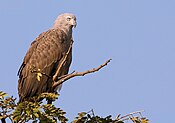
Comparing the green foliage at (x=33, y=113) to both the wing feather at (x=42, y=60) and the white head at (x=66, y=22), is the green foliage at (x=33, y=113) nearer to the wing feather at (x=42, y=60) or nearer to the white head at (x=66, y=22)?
the wing feather at (x=42, y=60)

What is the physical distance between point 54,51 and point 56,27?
0.82 meters

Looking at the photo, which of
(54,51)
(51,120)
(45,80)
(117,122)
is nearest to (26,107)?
(51,120)

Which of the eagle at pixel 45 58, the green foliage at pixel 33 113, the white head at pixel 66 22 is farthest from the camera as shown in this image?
the white head at pixel 66 22

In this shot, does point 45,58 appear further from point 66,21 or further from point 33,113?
point 33,113

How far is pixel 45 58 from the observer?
10.1 meters

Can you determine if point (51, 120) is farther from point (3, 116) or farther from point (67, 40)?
point (67, 40)

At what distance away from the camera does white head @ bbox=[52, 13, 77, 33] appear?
10.5 meters

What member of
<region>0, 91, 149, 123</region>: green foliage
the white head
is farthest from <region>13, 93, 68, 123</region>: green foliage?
the white head

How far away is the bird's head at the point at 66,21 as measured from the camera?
10570mm

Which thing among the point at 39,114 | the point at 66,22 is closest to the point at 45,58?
the point at 66,22

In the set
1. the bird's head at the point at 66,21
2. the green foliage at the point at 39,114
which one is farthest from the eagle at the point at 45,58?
the green foliage at the point at 39,114

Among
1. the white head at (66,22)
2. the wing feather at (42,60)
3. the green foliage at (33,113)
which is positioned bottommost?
the green foliage at (33,113)

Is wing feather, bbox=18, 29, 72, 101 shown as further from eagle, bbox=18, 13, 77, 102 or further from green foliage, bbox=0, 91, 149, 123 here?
green foliage, bbox=0, 91, 149, 123

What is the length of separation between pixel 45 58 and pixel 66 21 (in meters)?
1.13
